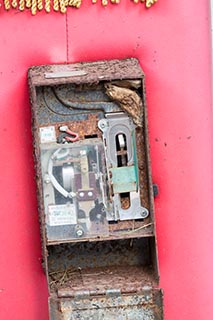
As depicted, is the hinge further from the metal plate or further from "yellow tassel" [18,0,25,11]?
"yellow tassel" [18,0,25,11]

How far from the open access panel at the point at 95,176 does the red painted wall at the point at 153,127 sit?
0.21ft

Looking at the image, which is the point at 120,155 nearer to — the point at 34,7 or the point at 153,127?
the point at 153,127

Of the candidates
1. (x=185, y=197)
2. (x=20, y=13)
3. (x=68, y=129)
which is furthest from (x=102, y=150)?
(x=20, y=13)

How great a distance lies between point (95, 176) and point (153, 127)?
0.66 feet

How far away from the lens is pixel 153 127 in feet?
6.25

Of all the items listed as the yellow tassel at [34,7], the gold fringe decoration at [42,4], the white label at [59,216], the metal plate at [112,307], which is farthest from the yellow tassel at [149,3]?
the metal plate at [112,307]

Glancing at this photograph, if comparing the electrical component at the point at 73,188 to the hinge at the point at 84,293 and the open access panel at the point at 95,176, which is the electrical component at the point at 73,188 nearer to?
the open access panel at the point at 95,176

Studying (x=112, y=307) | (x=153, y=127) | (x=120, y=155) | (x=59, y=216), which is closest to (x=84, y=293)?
(x=112, y=307)

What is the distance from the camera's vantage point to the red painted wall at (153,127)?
1.88m

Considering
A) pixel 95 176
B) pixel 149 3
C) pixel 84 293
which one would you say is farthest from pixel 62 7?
pixel 84 293

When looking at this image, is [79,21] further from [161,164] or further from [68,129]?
[161,164]

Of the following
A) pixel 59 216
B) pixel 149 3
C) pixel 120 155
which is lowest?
pixel 59 216

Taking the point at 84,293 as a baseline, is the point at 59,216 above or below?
above

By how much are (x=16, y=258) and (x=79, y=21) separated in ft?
1.96
